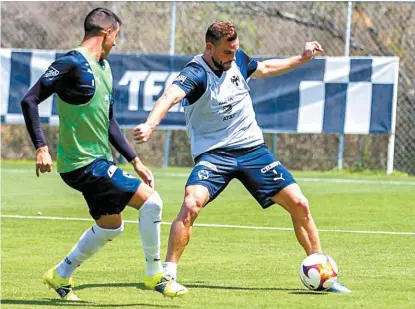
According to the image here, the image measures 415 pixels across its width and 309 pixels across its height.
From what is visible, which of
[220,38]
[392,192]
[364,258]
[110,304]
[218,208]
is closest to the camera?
[110,304]

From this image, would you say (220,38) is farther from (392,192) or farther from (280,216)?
(392,192)

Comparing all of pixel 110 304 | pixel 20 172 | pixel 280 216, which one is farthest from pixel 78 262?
pixel 20 172

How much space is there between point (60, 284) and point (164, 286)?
743mm

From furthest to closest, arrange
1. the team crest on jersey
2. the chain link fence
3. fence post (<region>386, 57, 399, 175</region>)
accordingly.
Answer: the chain link fence, fence post (<region>386, 57, 399, 175</region>), the team crest on jersey

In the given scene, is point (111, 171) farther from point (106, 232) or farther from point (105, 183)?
point (106, 232)

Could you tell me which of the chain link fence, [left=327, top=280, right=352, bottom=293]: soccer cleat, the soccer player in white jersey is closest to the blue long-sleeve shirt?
the soccer player in white jersey

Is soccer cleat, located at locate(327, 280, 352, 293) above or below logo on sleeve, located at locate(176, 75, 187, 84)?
below

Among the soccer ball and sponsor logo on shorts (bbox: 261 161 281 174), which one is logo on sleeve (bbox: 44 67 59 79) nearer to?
sponsor logo on shorts (bbox: 261 161 281 174)

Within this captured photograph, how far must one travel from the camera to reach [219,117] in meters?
8.31

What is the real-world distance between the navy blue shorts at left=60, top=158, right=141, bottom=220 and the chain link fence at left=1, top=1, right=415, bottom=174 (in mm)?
12525

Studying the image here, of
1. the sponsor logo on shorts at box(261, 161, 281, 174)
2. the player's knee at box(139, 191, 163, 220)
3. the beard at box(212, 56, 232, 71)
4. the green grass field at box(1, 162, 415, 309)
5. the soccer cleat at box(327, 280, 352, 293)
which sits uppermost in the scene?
the beard at box(212, 56, 232, 71)

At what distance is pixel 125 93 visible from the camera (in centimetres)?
1947

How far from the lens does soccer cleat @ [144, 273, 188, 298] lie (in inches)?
287

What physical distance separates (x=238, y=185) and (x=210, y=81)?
29.2ft
